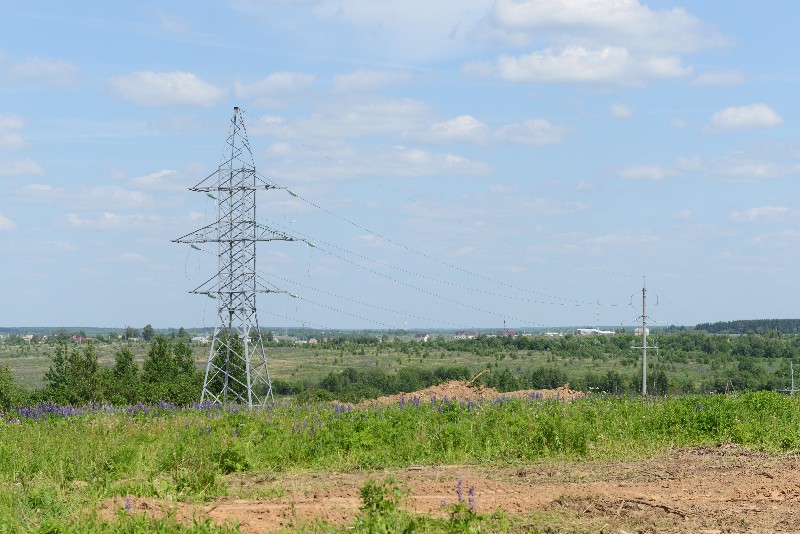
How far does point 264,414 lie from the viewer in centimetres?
1639

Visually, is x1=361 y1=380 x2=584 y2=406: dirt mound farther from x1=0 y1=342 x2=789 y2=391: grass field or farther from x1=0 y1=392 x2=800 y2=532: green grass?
x1=0 y1=342 x2=789 y2=391: grass field

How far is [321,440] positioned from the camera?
13.8 meters

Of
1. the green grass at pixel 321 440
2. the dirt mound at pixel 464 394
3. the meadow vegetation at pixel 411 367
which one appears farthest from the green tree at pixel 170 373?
the green grass at pixel 321 440

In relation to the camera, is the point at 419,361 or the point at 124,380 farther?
the point at 419,361

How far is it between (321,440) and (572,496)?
4.73 metres

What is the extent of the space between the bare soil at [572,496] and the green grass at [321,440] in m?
0.61

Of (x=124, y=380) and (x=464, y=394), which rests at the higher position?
(x=464, y=394)

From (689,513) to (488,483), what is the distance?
2549 mm

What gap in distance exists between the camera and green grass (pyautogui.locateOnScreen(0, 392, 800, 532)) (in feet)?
36.5

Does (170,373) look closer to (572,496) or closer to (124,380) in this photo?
(124,380)

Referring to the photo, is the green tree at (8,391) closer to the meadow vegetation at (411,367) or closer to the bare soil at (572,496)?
the meadow vegetation at (411,367)

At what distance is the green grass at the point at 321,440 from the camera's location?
11125 mm

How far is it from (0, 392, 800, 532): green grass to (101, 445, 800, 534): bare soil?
0.61 m

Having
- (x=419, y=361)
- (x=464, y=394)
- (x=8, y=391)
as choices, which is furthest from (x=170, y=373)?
(x=419, y=361)
